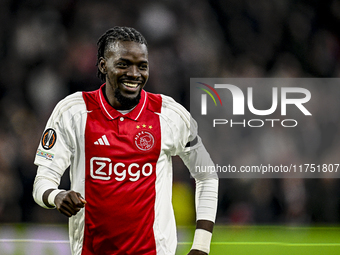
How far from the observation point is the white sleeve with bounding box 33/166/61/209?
1.75 m

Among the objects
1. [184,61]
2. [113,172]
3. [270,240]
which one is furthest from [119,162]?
[184,61]

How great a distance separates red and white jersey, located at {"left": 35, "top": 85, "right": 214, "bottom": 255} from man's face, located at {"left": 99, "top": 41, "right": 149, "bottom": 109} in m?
0.08

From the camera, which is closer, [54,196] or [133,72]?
[54,196]

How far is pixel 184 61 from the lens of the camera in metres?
4.18

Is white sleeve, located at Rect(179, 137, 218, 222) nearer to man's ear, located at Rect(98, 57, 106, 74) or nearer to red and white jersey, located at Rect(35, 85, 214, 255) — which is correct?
red and white jersey, located at Rect(35, 85, 214, 255)

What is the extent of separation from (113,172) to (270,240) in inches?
69.3

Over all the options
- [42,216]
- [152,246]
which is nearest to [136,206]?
[152,246]

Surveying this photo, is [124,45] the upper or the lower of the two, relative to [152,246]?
upper

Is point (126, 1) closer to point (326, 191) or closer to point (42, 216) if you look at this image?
point (42, 216)

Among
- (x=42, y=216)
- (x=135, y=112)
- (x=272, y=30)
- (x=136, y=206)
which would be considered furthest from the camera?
(x=272, y=30)

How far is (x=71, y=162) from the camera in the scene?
1.90m

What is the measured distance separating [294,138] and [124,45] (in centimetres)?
247

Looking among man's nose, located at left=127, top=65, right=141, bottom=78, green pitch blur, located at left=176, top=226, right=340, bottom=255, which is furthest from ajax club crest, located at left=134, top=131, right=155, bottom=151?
green pitch blur, located at left=176, top=226, right=340, bottom=255

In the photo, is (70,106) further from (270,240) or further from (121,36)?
(270,240)
